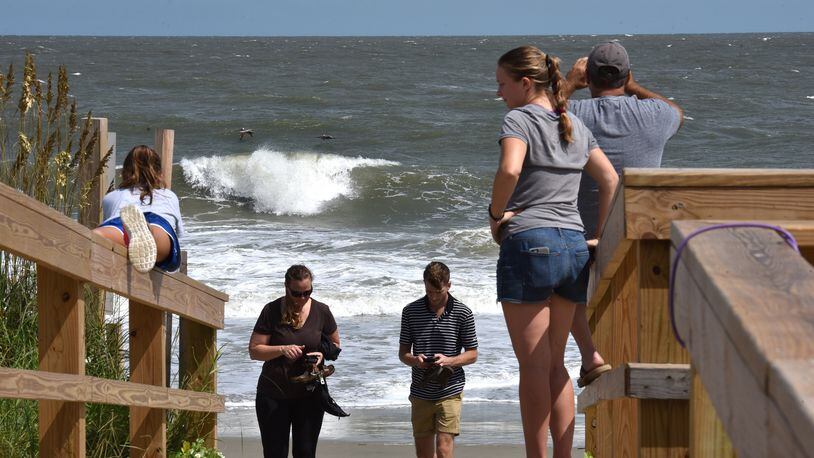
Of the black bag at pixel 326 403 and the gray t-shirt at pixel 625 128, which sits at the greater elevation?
the gray t-shirt at pixel 625 128

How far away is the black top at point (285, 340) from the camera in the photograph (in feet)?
18.0

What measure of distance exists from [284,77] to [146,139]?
64.1 feet

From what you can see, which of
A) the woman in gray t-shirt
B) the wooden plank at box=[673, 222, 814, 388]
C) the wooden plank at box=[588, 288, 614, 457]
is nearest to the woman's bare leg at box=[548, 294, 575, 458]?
the woman in gray t-shirt

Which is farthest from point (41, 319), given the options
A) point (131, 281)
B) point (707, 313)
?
point (707, 313)

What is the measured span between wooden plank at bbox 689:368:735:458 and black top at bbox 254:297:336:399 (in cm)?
391

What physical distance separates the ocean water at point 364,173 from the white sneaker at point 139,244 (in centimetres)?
140

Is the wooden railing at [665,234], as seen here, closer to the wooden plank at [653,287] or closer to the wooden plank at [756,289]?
the wooden plank at [653,287]

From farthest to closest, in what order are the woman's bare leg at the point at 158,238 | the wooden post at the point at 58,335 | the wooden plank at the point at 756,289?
1. the woman's bare leg at the point at 158,238
2. the wooden post at the point at 58,335
3. the wooden plank at the point at 756,289

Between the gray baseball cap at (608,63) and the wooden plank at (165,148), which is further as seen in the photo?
the wooden plank at (165,148)

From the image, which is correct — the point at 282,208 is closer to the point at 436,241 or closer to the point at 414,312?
the point at 436,241

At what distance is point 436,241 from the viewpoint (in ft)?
56.7

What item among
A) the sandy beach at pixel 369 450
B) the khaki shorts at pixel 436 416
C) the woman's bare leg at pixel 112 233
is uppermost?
the woman's bare leg at pixel 112 233

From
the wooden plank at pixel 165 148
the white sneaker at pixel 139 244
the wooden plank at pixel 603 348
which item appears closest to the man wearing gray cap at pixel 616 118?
the wooden plank at pixel 603 348

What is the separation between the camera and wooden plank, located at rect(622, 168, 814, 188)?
6.80 feet
